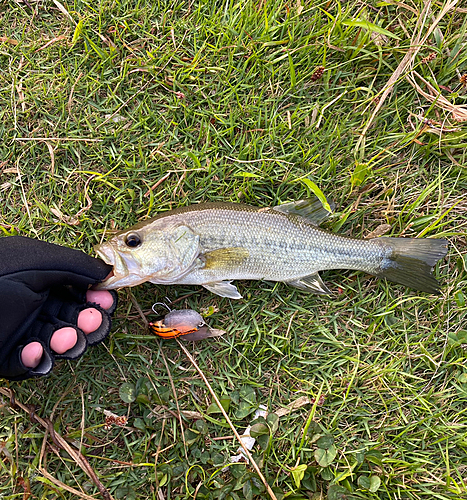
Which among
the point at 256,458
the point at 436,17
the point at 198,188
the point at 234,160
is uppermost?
the point at 436,17

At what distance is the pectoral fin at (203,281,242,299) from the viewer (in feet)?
10.7

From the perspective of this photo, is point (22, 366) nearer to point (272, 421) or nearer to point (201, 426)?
point (201, 426)

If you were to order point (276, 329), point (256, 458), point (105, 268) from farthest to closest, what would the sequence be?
point (276, 329), point (256, 458), point (105, 268)

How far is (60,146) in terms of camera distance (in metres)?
3.55

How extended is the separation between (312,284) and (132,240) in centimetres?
167

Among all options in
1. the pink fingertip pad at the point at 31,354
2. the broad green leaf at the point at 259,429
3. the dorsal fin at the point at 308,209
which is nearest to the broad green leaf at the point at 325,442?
the broad green leaf at the point at 259,429

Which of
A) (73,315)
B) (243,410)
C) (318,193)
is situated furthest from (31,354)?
(318,193)

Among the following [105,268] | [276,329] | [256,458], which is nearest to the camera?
[105,268]

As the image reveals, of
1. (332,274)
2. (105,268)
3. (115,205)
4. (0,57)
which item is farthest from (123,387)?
(0,57)

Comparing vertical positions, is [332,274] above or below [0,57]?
below

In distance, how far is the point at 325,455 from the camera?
10.6 feet

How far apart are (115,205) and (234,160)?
1.24 meters

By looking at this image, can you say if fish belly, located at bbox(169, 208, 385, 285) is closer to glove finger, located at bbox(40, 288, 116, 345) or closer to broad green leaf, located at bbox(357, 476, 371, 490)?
glove finger, located at bbox(40, 288, 116, 345)

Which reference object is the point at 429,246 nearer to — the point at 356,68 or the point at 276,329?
the point at 276,329
